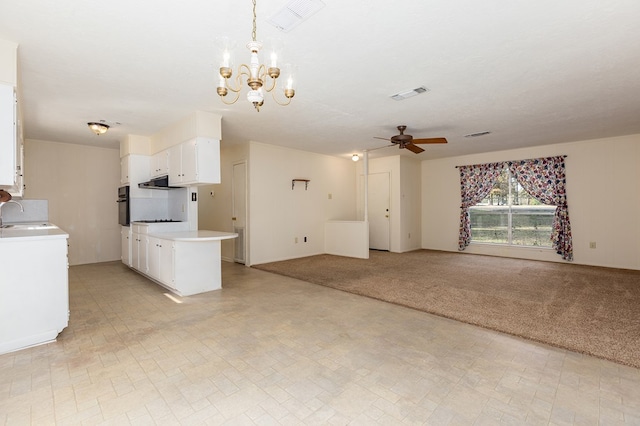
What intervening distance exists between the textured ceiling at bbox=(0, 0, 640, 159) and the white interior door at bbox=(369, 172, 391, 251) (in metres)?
3.12

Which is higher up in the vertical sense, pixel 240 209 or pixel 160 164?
pixel 160 164

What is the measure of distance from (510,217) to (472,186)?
1069 millimetres

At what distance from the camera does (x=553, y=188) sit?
6.25 m

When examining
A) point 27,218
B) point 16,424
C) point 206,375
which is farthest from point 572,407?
point 27,218

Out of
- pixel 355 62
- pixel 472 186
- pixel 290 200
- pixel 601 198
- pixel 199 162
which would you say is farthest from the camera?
pixel 472 186

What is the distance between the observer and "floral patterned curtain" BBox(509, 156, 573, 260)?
20.1 ft

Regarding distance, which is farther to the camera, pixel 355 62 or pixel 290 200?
pixel 290 200

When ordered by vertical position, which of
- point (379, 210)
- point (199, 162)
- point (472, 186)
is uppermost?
point (199, 162)

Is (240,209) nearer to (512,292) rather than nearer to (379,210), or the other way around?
Answer: (379,210)

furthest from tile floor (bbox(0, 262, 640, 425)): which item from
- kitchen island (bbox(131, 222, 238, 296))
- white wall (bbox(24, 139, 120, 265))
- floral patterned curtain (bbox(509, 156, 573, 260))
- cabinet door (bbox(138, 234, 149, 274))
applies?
floral patterned curtain (bbox(509, 156, 573, 260))

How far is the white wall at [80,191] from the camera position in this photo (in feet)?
18.7

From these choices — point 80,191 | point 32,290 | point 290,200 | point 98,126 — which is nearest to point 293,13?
point 32,290

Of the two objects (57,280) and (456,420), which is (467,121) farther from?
(57,280)

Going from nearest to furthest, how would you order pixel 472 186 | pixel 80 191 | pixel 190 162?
1. pixel 190 162
2. pixel 80 191
3. pixel 472 186
